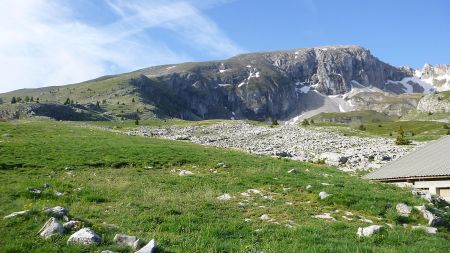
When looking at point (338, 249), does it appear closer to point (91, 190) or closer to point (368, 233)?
point (368, 233)

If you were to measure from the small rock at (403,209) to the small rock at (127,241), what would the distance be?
1262 cm

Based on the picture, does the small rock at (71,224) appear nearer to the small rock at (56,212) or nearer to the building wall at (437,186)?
the small rock at (56,212)

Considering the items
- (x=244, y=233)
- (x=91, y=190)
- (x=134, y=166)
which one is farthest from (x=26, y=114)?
(x=244, y=233)

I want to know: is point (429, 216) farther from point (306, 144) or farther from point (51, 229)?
point (306, 144)

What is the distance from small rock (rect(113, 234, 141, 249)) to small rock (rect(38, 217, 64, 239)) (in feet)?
5.20

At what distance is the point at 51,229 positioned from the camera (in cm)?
1241

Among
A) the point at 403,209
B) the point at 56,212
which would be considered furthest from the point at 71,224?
the point at 403,209

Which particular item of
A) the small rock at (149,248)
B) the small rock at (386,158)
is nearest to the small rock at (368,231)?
the small rock at (149,248)

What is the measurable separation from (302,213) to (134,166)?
55.3 feet

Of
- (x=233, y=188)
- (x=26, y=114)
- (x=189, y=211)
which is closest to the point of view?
(x=189, y=211)

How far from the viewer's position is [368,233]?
50.5ft

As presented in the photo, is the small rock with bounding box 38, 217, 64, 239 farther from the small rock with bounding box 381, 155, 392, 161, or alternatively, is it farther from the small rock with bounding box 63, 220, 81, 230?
the small rock with bounding box 381, 155, 392, 161

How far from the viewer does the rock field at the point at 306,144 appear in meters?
49.6

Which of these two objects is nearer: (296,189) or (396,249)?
(396,249)
